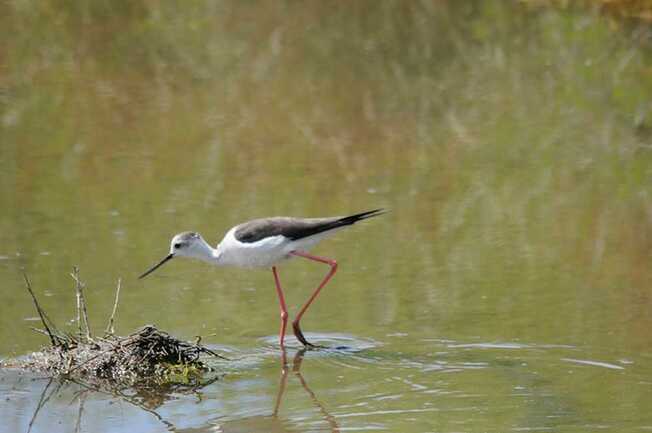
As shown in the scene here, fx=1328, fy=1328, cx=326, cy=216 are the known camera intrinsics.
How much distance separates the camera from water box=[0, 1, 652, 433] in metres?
6.60

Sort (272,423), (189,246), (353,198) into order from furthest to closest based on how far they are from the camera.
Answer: (353,198)
(189,246)
(272,423)

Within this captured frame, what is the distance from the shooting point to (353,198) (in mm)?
9891

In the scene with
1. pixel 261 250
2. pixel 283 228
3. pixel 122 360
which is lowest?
pixel 122 360

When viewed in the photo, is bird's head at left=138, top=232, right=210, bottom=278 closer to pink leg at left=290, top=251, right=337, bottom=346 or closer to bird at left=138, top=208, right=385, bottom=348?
bird at left=138, top=208, right=385, bottom=348

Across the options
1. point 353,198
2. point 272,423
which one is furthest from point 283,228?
point 353,198

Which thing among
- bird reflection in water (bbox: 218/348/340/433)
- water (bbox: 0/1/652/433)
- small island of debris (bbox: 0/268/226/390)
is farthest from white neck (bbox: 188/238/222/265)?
bird reflection in water (bbox: 218/348/340/433)

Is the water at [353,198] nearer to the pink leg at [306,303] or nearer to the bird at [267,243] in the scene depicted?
the pink leg at [306,303]

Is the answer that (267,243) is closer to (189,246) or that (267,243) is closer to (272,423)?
(189,246)

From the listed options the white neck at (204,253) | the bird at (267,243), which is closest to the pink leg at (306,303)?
the bird at (267,243)

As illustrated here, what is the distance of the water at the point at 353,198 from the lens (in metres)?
6.60

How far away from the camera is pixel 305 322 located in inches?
305

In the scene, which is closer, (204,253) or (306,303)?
(204,253)

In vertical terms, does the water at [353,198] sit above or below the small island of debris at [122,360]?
above

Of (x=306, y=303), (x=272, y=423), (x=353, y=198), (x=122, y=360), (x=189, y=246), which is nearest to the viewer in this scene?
(x=272, y=423)
